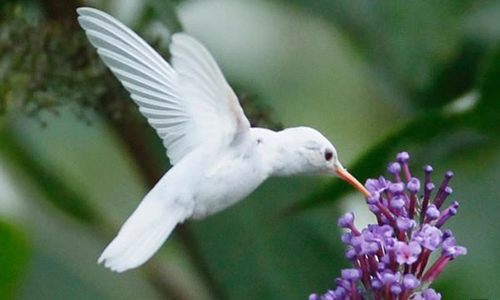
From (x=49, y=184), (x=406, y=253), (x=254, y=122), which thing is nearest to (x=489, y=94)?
(x=254, y=122)

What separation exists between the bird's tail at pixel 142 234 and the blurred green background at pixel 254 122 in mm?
339

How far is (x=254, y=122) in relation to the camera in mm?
1646

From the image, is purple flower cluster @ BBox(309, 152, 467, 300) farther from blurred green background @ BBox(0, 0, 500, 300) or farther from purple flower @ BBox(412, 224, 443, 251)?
blurred green background @ BBox(0, 0, 500, 300)

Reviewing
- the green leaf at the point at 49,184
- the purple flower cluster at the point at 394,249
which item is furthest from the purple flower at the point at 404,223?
the green leaf at the point at 49,184

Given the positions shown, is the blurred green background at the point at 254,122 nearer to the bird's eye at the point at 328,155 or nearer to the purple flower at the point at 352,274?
the bird's eye at the point at 328,155

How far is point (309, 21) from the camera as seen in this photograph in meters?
2.64

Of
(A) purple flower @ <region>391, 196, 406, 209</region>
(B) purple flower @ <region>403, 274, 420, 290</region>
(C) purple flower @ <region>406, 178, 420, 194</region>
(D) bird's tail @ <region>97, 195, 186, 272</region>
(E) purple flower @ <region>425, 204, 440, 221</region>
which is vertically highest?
(C) purple flower @ <region>406, 178, 420, 194</region>

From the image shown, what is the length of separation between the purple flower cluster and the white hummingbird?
106 mm

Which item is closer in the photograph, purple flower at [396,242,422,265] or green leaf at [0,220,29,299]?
purple flower at [396,242,422,265]

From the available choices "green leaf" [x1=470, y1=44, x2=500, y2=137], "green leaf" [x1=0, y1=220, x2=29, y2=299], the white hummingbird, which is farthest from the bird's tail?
"green leaf" [x1=470, y1=44, x2=500, y2=137]

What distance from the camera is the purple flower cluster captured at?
126cm

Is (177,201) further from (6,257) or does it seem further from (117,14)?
(117,14)

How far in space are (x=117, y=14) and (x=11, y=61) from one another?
13.8 inches

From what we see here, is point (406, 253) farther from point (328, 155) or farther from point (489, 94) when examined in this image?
point (489, 94)
